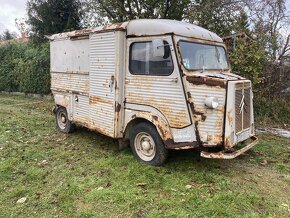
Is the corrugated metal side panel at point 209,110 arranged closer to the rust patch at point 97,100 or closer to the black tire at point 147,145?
the black tire at point 147,145

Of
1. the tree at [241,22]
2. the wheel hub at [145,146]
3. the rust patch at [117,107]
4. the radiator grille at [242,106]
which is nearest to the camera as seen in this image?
the radiator grille at [242,106]

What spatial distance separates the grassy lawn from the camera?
4055mm

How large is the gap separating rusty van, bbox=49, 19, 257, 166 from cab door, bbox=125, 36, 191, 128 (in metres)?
0.02

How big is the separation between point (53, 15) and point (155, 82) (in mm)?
12420

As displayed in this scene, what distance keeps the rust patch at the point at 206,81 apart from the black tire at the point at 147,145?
112 cm

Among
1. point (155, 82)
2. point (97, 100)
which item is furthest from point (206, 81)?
point (97, 100)

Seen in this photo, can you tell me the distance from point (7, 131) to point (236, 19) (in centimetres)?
884

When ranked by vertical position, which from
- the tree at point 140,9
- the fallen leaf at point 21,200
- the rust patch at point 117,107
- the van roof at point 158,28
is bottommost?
the fallen leaf at point 21,200

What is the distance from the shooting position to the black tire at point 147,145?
208 inches

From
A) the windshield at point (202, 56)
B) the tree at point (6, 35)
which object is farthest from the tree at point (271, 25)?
the tree at point (6, 35)

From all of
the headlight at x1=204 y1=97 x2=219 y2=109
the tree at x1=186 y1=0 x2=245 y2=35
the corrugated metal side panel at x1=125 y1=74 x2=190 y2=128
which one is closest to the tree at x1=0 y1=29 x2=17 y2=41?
the tree at x1=186 y1=0 x2=245 y2=35

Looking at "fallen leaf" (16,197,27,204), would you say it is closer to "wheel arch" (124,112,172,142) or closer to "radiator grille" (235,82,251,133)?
"wheel arch" (124,112,172,142)

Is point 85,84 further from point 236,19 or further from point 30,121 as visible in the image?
point 236,19

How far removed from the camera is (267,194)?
4449 mm
